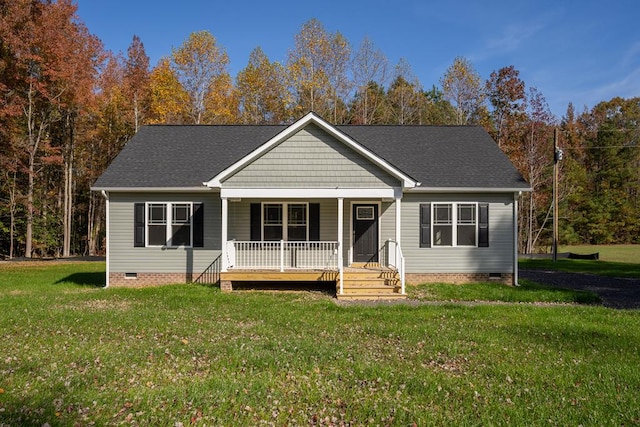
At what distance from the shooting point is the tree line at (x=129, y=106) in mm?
26000

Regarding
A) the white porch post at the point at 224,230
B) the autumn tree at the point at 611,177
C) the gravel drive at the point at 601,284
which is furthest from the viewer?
the autumn tree at the point at 611,177

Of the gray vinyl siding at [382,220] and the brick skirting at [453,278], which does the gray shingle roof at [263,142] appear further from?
the brick skirting at [453,278]

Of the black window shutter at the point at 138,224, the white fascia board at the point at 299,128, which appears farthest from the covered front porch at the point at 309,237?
the black window shutter at the point at 138,224

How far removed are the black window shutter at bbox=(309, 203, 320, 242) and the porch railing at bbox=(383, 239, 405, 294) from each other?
7.52 ft

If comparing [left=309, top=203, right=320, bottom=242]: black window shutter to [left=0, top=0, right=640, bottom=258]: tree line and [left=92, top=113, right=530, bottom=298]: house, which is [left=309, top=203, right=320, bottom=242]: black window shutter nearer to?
[left=92, top=113, right=530, bottom=298]: house

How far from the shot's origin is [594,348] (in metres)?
7.44

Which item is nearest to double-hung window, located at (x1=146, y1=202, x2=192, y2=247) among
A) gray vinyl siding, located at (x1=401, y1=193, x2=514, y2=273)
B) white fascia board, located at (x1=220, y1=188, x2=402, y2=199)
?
white fascia board, located at (x1=220, y1=188, x2=402, y2=199)

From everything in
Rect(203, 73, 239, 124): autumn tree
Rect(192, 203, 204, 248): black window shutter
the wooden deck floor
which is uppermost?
Rect(203, 73, 239, 124): autumn tree

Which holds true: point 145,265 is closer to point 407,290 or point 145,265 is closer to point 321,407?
point 407,290

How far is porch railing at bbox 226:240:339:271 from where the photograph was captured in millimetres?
13961

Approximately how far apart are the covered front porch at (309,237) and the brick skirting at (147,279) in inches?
64.4

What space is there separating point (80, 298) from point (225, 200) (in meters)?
4.64

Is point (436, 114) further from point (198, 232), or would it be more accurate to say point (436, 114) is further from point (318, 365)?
point (318, 365)

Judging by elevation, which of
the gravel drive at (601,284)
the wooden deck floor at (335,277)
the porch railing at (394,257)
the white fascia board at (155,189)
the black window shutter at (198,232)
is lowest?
the gravel drive at (601,284)
